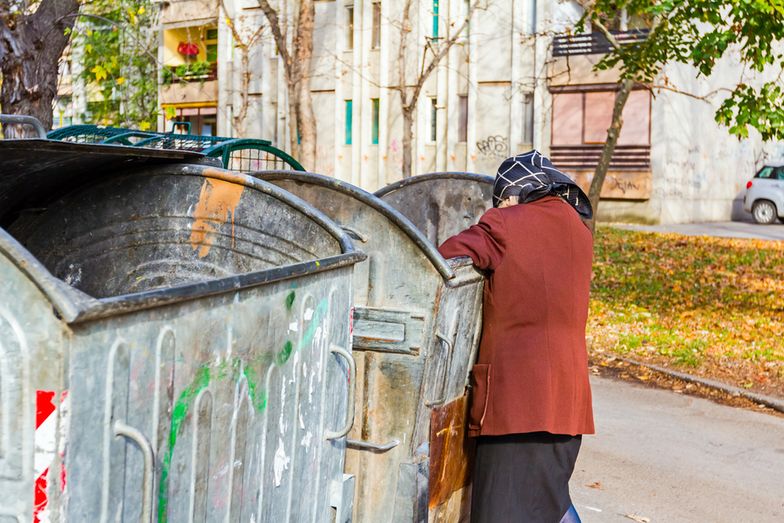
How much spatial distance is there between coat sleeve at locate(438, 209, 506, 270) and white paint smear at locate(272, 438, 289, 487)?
1279 millimetres

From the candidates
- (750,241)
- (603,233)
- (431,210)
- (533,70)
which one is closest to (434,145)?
(533,70)

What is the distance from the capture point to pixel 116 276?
13.4 feet

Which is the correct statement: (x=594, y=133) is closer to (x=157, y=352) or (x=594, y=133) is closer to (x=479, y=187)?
(x=479, y=187)

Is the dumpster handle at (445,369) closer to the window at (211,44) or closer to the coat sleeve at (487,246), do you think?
the coat sleeve at (487,246)

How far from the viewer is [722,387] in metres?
8.88

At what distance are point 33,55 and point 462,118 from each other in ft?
64.9

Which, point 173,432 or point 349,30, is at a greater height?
point 349,30

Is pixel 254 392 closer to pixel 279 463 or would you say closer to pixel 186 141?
pixel 279 463

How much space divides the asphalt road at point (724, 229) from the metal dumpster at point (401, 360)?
19.9 metres

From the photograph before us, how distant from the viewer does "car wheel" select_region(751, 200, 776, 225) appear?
26609 mm

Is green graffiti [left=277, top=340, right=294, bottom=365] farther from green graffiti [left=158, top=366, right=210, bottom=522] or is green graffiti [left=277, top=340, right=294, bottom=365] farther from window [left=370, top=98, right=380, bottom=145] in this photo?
window [left=370, top=98, right=380, bottom=145]

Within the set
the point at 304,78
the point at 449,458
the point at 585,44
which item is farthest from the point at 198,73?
the point at 449,458

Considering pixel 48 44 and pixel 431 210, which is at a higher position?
pixel 48 44

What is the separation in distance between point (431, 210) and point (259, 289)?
350 cm
